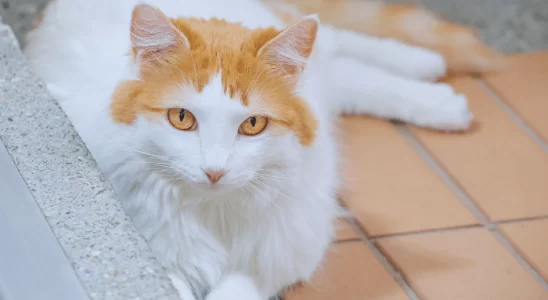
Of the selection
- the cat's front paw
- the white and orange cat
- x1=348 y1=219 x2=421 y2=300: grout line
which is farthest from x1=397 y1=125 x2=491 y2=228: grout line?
the white and orange cat

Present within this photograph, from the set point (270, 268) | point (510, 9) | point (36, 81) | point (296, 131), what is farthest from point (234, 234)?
point (510, 9)

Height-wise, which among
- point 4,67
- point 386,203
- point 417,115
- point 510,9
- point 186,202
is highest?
point 510,9

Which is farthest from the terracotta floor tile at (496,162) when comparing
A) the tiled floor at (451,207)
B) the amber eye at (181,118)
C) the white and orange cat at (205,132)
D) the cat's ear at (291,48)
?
the amber eye at (181,118)

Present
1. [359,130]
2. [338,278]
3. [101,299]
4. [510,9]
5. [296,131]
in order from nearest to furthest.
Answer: [101,299] < [296,131] < [338,278] < [359,130] < [510,9]

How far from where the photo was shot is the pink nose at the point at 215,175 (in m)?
1.02

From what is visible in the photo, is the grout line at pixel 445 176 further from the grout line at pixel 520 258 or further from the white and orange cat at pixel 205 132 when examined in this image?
the white and orange cat at pixel 205 132

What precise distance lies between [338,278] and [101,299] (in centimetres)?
65

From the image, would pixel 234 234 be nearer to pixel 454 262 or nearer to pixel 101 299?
pixel 101 299

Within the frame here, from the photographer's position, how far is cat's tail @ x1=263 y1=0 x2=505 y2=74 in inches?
81.4

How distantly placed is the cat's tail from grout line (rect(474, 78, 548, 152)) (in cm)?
6

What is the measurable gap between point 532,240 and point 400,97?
51 cm

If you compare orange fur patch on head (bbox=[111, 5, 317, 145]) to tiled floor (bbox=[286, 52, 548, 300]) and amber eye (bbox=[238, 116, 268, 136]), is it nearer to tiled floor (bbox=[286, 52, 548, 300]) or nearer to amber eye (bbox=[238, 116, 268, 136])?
amber eye (bbox=[238, 116, 268, 136])

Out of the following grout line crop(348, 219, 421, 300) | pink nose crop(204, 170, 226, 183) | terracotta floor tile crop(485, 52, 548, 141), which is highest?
terracotta floor tile crop(485, 52, 548, 141)

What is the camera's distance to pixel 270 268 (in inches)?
49.4
